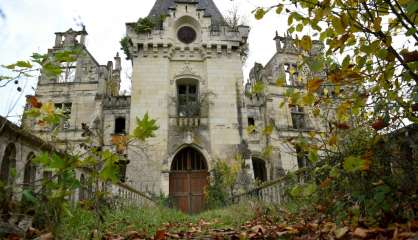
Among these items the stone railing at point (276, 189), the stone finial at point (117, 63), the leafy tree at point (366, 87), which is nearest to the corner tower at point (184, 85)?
the stone railing at point (276, 189)

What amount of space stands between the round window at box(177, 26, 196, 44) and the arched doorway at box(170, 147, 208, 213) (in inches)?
231

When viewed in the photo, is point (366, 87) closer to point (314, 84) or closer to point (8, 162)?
point (314, 84)

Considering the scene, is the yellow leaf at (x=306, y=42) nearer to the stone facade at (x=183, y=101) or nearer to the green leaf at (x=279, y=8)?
the green leaf at (x=279, y=8)

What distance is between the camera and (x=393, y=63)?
200 cm

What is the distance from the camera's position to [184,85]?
17.7 meters

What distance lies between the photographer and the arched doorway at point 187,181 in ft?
50.0

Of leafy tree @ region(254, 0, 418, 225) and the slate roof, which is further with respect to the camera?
the slate roof

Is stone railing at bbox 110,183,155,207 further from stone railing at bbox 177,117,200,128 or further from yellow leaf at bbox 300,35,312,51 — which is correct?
yellow leaf at bbox 300,35,312,51

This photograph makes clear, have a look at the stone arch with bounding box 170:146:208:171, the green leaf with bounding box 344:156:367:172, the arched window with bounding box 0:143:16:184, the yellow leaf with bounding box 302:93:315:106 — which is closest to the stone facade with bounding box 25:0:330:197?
the stone arch with bounding box 170:146:208:171

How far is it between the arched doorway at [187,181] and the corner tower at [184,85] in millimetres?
296

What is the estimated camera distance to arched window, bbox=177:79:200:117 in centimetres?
1644

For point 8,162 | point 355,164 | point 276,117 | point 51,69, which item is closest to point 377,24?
point 355,164

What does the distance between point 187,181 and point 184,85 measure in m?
5.28

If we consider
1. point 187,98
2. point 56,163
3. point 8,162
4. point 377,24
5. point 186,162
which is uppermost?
point 187,98
